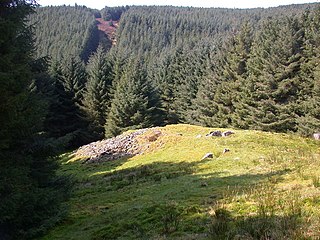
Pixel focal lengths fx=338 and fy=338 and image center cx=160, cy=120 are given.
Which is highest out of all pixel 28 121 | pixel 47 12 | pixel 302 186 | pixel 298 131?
pixel 47 12

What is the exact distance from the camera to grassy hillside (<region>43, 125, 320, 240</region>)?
6812 mm

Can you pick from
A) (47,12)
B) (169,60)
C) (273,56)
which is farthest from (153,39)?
(273,56)

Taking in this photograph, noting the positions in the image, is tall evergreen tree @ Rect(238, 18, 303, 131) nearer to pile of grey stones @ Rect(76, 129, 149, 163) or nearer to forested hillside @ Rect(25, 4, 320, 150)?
forested hillside @ Rect(25, 4, 320, 150)

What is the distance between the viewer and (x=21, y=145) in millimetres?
10078

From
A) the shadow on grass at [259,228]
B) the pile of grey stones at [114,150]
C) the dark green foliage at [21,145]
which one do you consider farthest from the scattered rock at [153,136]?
the shadow on grass at [259,228]

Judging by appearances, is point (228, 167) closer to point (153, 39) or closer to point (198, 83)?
point (198, 83)

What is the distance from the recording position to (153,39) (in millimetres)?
152375

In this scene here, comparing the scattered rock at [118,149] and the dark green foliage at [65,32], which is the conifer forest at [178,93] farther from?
the dark green foliage at [65,32]

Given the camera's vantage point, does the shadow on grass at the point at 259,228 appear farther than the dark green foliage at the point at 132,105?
Result: No

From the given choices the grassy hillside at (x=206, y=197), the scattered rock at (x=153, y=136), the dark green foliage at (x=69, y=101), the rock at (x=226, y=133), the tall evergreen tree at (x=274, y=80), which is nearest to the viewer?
the grassy hillside at (x=206, y=197)

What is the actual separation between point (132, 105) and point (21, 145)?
32.6 meters

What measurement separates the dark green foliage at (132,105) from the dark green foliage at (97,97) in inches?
83.1

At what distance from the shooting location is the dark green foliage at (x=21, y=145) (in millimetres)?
8031

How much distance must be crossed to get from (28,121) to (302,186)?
7.91 m
